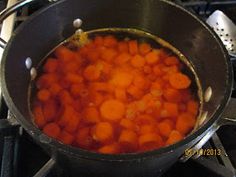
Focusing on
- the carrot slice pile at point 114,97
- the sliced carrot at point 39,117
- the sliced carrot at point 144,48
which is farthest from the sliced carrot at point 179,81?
the sliced carrot at point 39,117

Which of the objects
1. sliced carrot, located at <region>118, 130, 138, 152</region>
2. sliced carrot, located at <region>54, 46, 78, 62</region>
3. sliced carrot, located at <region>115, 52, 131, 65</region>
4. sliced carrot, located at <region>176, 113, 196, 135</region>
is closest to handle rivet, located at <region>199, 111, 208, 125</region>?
sliced carrot, located at <region>176, 113, 196, 135</region>

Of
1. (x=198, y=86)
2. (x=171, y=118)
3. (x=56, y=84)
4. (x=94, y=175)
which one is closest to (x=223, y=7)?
(x=198, y=86)

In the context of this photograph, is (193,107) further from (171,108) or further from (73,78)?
(73,78)

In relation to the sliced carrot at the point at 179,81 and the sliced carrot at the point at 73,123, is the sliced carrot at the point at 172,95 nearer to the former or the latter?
the sliced carrot at the point at 179,81

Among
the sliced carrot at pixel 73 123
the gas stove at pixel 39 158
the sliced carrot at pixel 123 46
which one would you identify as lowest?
the gas stove at pixel 39 158

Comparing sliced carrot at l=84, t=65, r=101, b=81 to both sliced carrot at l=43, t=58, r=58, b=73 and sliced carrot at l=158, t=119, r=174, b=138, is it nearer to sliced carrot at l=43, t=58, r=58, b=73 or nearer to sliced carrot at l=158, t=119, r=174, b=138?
sliced carrot at l=43, t=58, r=58, b=73

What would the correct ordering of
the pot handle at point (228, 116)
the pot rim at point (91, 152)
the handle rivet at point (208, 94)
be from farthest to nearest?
the handle rivet at point (208, 94) → the pot handle at point (228, 116) → the pot rim at point (91, 152)

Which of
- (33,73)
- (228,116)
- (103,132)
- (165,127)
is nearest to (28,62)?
(33,73)

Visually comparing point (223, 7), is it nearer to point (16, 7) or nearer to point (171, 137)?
point (171, 137)
